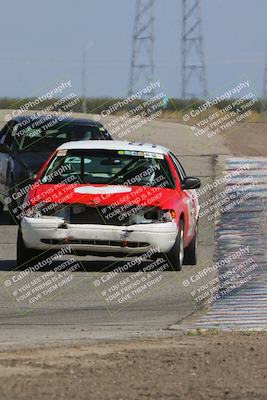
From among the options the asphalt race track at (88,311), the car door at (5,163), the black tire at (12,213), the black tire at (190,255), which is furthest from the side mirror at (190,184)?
the car door at (5,163)

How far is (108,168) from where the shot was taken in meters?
15.0

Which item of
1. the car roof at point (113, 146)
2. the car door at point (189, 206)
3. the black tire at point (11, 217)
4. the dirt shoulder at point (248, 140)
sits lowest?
the dirt shoulder at point (248, 140)

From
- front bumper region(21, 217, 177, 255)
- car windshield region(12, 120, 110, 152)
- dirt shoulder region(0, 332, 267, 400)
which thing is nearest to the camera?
dirt shoulder region(0, 332, 267, 400)

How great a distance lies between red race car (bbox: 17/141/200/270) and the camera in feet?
45.7

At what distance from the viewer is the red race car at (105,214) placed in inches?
549

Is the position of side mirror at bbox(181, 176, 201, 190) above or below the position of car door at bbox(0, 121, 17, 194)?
above

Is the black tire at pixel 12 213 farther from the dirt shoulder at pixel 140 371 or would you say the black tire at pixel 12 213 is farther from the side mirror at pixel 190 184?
the dirt shoulder at pixel 140 371

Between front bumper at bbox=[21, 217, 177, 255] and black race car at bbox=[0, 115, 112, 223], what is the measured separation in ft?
17.7

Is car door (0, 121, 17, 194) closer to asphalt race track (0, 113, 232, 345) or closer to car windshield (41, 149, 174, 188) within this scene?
asphalt race track (0, 113, 232, 345)

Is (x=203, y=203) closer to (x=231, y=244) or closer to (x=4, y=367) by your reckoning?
(x=231, y=244)

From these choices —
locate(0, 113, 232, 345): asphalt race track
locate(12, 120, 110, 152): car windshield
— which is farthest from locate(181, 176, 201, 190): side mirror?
locate(12, 120, 110, 152): car windshield

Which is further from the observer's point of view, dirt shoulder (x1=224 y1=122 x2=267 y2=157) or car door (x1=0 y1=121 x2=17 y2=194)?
dirt shoulder (x1=224 y1=122 x2=267 y2=157)

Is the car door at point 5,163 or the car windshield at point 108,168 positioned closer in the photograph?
the car windshield at point 108,168

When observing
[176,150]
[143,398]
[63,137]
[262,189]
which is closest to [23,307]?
[143,398]
